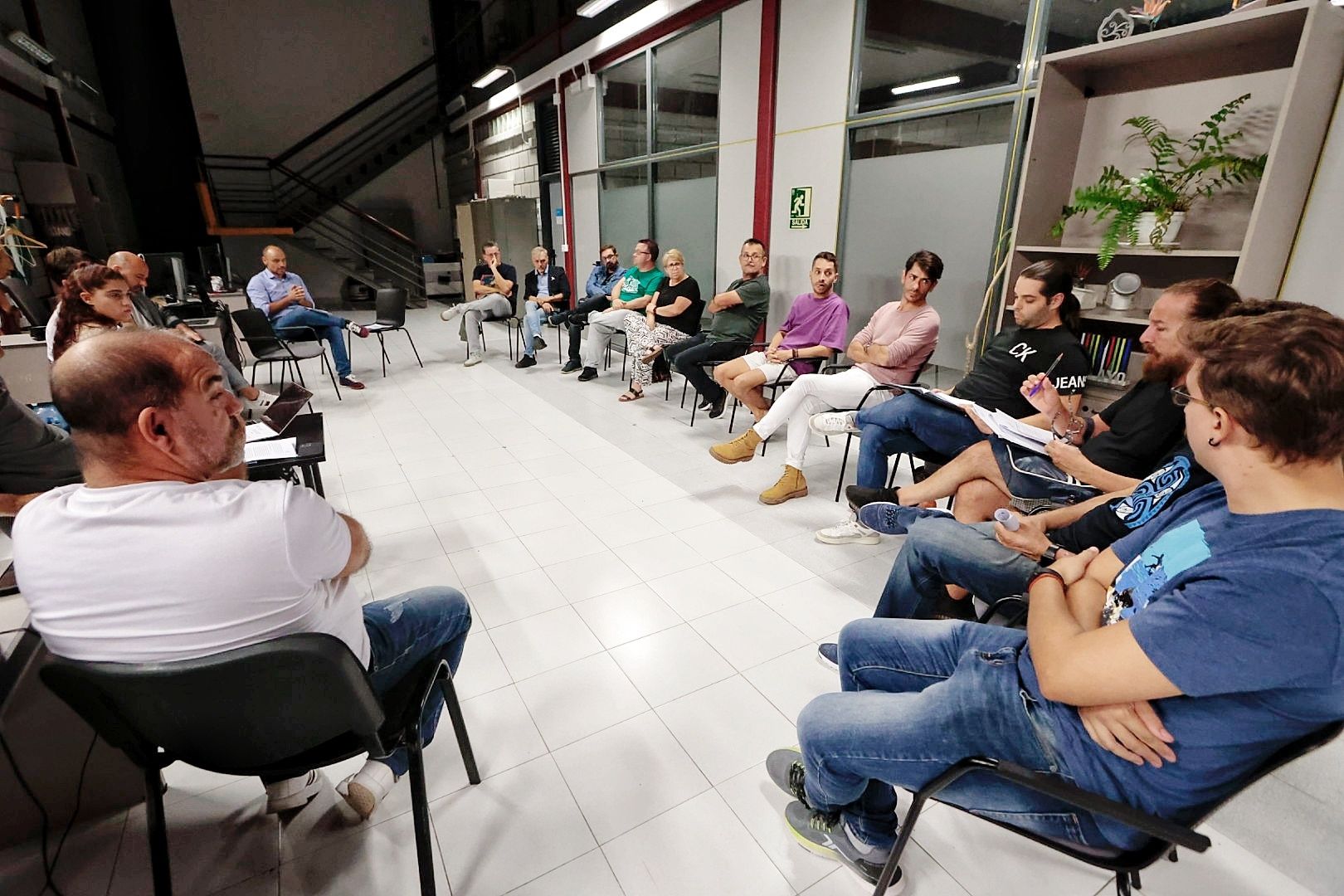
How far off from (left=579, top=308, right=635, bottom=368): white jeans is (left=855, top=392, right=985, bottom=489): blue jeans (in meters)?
2.90

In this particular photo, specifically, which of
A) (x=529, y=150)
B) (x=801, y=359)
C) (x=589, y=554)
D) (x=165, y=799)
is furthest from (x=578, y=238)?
(x=165, y=799)

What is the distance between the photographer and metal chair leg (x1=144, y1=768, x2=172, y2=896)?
1119 mm

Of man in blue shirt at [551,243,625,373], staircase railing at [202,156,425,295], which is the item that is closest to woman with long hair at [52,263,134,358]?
man in blue shirt at [551,243,625,373]

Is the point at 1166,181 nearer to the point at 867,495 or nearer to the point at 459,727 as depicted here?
the point at 867,495

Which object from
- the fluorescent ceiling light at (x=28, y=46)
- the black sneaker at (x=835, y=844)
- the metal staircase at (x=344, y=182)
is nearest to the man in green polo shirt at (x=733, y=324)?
the black sneaker at (x=835, y=844)

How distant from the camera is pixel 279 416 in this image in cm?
251

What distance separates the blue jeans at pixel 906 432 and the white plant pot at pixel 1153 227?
113 cm

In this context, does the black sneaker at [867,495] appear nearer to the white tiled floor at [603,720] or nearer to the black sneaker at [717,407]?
the white tiled floor at [603,720]

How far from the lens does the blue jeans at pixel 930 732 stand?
1056 mm

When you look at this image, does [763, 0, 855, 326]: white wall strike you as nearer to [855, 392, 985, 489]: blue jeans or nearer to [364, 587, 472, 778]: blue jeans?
[855, 392, 985, 489]: blue jeans

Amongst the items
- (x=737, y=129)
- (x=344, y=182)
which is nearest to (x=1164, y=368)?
(x=737, y=129)

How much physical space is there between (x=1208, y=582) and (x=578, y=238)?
7969 mm

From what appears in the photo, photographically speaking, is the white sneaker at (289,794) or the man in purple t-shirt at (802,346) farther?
the man in purple t-shirt at (802,346)

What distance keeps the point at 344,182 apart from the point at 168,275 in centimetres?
585
